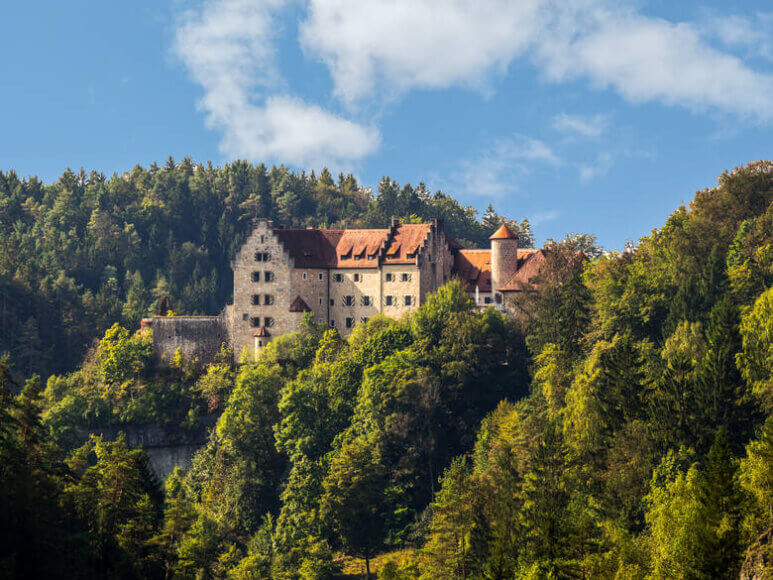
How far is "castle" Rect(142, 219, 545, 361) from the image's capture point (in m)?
112

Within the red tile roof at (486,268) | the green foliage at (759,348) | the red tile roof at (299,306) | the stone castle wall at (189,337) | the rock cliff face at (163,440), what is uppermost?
the red tile roof at (486,268)

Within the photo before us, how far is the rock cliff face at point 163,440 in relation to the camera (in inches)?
4589

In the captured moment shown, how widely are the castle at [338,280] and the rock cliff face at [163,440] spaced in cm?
682

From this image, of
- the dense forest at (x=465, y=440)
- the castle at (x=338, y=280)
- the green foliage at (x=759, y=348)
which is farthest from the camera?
the castle at (x=338, y=280)

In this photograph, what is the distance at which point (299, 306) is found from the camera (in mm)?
113938

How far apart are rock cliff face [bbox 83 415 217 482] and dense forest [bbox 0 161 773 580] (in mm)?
1343

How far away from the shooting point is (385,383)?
337 ft

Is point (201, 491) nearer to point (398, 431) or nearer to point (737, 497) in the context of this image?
point (398, 431)

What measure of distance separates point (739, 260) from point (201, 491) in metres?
48.5

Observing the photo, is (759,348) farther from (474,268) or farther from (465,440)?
(474,268)

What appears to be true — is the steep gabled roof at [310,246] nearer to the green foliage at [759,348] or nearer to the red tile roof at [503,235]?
the red tile roof at [503,235]

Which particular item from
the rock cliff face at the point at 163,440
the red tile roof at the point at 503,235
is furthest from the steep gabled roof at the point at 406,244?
the rock cliff face at the point at 163,440

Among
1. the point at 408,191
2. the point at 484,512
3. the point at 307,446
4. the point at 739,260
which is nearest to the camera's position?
the point at 484,512

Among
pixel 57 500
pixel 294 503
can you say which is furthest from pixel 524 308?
pixel 57 500
